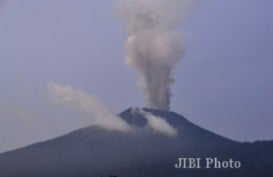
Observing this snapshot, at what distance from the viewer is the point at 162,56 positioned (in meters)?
3.31

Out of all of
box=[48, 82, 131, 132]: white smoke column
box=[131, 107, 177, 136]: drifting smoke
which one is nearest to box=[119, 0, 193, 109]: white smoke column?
box=[131, 107, 177, 136]: drifting smoke

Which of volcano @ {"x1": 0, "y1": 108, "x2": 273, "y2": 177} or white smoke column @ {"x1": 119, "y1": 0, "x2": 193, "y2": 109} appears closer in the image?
volcano @ {"x1": 0, "y1": 108, "x2": 273, "y2": 177}

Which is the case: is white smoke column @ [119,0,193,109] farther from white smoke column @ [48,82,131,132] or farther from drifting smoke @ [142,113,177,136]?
white smoke column @ [48,82,131,132]

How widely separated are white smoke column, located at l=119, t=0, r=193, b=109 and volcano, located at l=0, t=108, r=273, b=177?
0.14 m

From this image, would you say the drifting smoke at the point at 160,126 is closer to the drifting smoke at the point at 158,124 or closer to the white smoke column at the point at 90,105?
the drifting smoke at the point at 158,124

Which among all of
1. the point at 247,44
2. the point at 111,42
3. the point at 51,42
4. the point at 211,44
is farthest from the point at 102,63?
the point at 247,44

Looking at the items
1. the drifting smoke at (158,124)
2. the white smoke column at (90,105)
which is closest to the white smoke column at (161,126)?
the drifting smoke at (158,124)

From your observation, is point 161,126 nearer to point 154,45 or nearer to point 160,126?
point 160,126

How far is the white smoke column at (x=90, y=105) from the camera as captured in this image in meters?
3.27

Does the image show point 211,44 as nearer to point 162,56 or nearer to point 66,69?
point 162,56

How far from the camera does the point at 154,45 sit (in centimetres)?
330

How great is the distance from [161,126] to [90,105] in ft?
1.41

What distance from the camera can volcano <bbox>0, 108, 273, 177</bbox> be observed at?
124 inches

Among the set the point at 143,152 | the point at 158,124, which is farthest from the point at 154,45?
the point at 143,152
